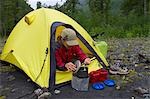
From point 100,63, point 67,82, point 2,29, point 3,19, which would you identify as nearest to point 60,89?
point 67,82

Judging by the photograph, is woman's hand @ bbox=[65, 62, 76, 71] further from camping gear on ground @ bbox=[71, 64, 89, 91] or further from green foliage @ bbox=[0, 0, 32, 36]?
green foliage @ bbox=[0, 0, 32, 36]

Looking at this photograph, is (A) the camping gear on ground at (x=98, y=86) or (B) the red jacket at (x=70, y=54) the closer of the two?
(A) the camping gear on ground at (x=98, y=86)

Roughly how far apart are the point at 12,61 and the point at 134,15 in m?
19.1

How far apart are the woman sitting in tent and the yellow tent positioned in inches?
6.1

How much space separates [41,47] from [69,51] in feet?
1.62

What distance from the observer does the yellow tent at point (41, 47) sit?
16.7ft

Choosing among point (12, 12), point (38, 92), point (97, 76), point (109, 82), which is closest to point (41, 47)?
point (38, 92)

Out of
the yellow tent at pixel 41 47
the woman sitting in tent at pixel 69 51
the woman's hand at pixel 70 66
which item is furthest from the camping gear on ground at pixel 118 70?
the woman's hand at pixel 70 66

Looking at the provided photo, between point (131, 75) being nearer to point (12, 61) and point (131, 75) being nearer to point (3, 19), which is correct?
point (12, 61)

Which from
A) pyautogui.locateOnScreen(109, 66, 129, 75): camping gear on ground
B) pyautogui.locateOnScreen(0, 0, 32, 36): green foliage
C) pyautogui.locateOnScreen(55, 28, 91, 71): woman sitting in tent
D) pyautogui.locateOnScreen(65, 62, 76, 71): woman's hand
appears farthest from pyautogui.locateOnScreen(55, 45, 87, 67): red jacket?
pyautogui.locateOnScreen(0, 0, 32, 36): green foliage

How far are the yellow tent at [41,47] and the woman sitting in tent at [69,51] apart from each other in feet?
0.51

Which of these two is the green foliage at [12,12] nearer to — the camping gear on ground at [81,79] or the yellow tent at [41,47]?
the yellow tent at [41,47]

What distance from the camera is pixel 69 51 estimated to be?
5461 millimetres

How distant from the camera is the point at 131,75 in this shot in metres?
5.74
